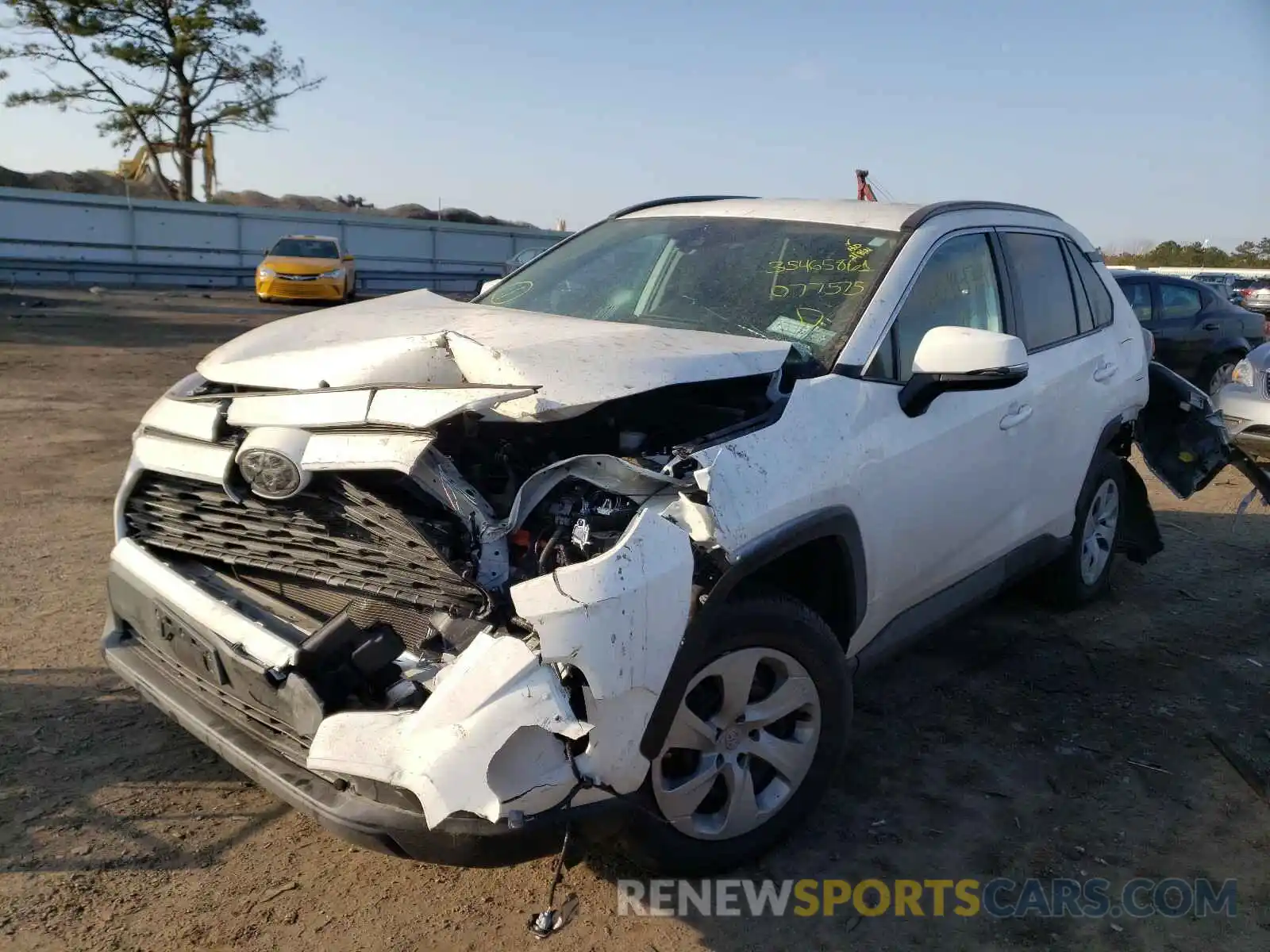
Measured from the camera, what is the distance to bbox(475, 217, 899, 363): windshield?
3.44 metres

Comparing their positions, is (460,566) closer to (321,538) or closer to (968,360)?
(321,538)

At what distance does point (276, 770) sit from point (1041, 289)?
11.7 ft

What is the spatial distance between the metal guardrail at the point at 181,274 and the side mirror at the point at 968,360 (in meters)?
22.0

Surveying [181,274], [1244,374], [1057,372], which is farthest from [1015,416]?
[181,274]

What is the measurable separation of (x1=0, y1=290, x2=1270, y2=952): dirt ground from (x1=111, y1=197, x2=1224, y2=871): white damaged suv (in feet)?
1.32

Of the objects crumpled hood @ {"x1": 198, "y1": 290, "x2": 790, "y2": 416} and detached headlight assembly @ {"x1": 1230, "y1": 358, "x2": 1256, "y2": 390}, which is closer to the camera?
crumpled hood @ {"x1": 198, "y1": 290, "x2": 790, "y2": 416}

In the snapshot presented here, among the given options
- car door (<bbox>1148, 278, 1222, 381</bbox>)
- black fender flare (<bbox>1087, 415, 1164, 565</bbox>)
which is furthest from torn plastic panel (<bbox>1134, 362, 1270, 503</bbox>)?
car door (<bbox>1148, 278, 1222, 381</bbox>)

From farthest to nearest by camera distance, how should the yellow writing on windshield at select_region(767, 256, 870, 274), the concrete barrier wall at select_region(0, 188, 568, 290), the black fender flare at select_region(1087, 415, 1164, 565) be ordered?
the concrete barrier wall at select_region(0, 188, 568, 290) < the black fender flare at select_region(1087, 415, 1164, 565) < the yellow writing on windshield at select_region(767, 256, 870, 274)

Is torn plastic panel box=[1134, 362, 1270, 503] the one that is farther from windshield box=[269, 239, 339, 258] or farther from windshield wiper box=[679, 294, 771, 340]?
windshield box=[269, 239, 339, 258]

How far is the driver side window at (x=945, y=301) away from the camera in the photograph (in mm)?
3367

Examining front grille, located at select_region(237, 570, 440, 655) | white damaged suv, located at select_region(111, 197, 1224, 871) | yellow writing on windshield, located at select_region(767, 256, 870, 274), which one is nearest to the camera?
white damaged suv, located at select_region(111, 197, 1224, 871)

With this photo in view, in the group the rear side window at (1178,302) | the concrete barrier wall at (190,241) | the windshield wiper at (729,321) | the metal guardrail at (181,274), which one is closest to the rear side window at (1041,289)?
the windshield wiper at (729,321)

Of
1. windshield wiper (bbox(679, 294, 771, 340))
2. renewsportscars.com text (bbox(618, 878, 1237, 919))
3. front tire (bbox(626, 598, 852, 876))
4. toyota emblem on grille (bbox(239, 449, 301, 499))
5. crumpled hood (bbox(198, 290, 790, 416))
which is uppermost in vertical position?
windshield wiper (bbox(679, 294, 771, 340))

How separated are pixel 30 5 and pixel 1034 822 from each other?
41595 mm
